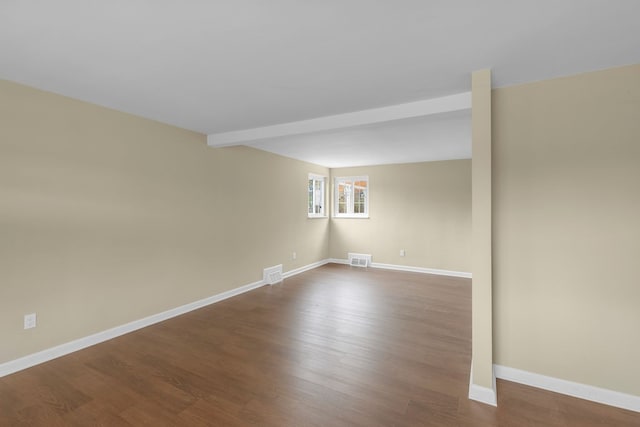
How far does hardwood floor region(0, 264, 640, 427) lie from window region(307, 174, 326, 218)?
3.13m

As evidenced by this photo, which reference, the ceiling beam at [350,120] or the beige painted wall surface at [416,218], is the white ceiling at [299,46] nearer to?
the ceiling beam at [350,120]

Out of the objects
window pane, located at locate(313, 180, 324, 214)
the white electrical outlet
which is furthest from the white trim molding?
the white electrical outlet

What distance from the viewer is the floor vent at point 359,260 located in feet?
21.2

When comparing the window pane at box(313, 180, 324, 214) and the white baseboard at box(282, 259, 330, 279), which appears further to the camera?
the window pane at box(313, 180, 324, 214)

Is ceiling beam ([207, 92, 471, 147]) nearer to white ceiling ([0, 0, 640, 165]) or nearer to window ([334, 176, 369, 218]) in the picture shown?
white ceiling ([0, 0, 640, 165])

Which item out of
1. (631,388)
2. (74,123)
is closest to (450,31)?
(631,388)

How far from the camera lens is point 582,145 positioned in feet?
6.74

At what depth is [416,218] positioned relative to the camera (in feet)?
19.7

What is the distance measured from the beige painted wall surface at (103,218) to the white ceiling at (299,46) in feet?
1.32

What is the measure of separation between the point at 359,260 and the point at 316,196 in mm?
1786

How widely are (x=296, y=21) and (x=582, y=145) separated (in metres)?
2.16

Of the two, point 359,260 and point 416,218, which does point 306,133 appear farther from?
point 359,260

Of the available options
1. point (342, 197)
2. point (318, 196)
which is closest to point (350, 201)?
point (342, 197)

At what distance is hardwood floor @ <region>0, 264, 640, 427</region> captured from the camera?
1818 mm
